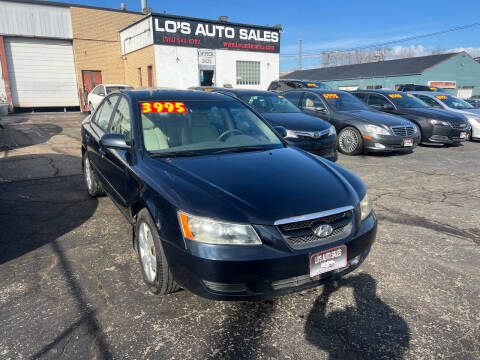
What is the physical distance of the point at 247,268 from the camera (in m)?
2.04

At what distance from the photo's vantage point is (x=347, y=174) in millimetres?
2949

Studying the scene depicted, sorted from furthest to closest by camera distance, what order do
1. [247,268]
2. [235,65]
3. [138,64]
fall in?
[235,65]
[138,64]
[247,268]

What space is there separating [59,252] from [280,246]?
7.81ft

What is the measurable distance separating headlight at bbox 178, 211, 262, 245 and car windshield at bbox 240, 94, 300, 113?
5.67m

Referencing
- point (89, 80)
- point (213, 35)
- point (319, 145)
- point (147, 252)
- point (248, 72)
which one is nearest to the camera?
point (147, 252)

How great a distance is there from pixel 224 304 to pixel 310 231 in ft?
2.96

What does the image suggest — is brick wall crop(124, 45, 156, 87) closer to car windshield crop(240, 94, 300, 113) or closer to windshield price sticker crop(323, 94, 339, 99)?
windshield price sticker crop(323, 94, 339, 99)

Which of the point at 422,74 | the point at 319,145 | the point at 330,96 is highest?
the point at 422,74

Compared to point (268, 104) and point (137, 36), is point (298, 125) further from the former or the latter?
point (137, 36)

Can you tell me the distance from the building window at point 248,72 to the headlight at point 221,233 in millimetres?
20802

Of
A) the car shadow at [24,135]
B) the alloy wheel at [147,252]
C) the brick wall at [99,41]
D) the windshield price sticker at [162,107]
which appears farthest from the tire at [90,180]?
the brick wall at [99,41]

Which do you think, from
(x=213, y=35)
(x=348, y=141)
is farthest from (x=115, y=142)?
(x=213, y=35)

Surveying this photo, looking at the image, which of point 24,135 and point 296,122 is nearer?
point 296,122

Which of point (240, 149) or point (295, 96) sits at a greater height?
point (295, 96)
